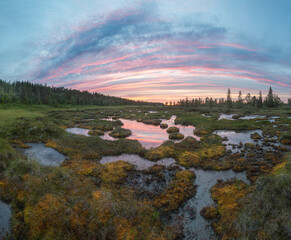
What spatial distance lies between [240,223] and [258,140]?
26.6 meters

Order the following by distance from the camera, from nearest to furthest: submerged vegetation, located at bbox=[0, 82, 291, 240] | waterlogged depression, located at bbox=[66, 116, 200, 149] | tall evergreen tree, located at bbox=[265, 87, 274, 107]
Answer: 1. submerged vegetation, located at bbox=[0, 82, 291, 240]
2. waterlogged depression, located at bbox=[66, 116, 200, 149]
3. tall evergreen tree, located at bbox=[265, 87, 274, 107]

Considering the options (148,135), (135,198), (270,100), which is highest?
(270,100)

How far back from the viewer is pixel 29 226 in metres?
8.11

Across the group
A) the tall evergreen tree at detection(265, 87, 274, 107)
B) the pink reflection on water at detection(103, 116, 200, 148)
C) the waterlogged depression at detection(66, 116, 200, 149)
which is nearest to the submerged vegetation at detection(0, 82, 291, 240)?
the pink reflection on water at detection(103, 116, 200, 148)

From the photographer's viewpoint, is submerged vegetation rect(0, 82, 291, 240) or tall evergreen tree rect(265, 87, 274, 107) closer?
submerged vegetation rect(0, 82, 291, 240)

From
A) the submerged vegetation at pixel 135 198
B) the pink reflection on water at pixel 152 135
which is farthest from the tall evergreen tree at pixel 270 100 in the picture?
the submerged vegetation at pixel 135 198

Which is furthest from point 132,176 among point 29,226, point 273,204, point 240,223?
point 273,204

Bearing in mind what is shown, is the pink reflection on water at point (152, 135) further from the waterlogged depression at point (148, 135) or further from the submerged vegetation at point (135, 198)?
the submerged vegetation at point (135, 198)

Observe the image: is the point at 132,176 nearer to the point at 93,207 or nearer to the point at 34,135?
the point at 93,207

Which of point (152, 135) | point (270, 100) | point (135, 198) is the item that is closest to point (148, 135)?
point (152, 135)

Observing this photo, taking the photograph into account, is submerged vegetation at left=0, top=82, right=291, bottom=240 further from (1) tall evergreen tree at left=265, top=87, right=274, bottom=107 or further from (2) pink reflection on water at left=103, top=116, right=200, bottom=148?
(1) tall evergreen tree at left=265, top=87, right=274, bottom=107

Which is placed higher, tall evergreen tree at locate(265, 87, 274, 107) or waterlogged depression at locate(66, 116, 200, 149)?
tall evergreen tree at locate(265, 87, 274, 107)

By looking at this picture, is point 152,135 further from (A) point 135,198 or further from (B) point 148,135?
(A) point 135,198

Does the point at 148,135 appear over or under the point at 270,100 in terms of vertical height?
under
